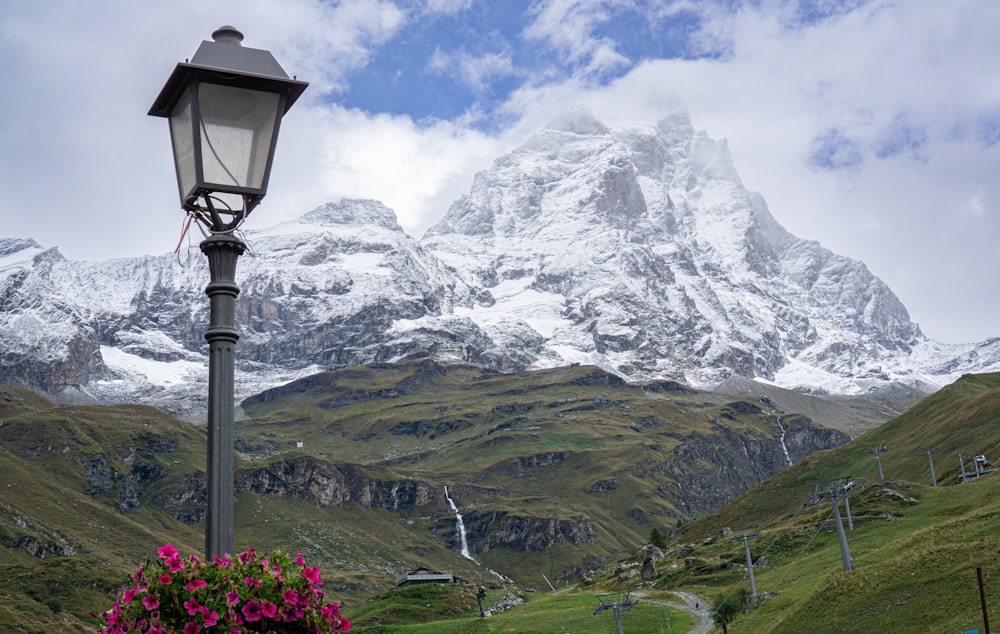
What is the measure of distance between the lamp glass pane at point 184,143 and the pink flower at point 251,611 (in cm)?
462

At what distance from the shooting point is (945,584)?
2714 inches

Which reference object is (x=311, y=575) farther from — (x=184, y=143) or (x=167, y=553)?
(x=184, y=143)

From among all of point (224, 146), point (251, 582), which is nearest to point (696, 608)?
point (224, 146)

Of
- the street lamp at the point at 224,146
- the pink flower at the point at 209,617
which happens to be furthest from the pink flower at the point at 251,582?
the street lamp at the point at 224,146

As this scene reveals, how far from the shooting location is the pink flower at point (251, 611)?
9930 mm

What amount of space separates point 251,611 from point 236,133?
5.23 m

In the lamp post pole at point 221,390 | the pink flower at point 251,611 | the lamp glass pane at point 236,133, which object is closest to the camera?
the pink flower at point 251,611

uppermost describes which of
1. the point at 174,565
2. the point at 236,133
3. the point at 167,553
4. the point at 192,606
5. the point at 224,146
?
the point at 236,133

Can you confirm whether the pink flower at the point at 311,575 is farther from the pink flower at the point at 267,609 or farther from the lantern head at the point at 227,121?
the lantern head at the point at 227,121

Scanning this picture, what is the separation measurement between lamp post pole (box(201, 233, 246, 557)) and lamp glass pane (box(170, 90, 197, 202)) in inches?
29.2

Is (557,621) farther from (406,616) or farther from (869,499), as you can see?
(869,499)

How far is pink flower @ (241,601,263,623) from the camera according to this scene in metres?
9.93

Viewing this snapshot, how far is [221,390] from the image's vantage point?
11500 millimetres

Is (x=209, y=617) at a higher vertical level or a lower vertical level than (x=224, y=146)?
lower
